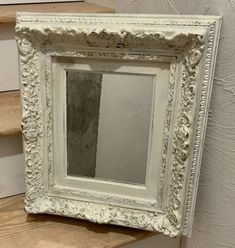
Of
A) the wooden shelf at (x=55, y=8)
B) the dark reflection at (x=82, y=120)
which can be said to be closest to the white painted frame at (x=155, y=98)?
the dark reflection at (x=82, y=120)

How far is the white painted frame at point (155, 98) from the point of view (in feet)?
1.99

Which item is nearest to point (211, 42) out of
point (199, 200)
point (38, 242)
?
point (199, 200)

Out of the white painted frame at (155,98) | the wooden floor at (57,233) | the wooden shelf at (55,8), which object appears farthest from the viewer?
the wooden shelf at (55,8)

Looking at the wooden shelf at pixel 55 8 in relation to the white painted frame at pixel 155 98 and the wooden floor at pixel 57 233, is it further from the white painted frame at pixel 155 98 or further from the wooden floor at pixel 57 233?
the wooden floor at pixel 57 233

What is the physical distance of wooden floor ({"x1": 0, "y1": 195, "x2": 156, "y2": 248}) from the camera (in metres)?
0.72

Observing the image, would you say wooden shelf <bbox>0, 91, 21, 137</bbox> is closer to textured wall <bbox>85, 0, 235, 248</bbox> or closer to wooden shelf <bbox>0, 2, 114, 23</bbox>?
wooden shelf <bbox>0, 2, 114, 23</bbox>

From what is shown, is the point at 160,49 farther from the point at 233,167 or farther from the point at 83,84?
the point at 233,167

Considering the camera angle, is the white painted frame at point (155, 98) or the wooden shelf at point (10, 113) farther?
the wooden shelf at point (10, 113)

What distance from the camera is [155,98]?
2.15ft

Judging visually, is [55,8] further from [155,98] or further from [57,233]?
[57,233]

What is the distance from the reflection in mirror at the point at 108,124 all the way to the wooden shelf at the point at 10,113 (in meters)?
0.15

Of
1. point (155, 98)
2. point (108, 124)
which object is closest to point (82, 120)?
point (108, 124)

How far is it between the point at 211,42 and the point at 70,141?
34cm

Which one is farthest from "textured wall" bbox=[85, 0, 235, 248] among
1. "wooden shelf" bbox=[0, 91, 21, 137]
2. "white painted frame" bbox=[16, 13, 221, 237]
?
"wooden shelf" bbox=[0, 91, 21, 137]
